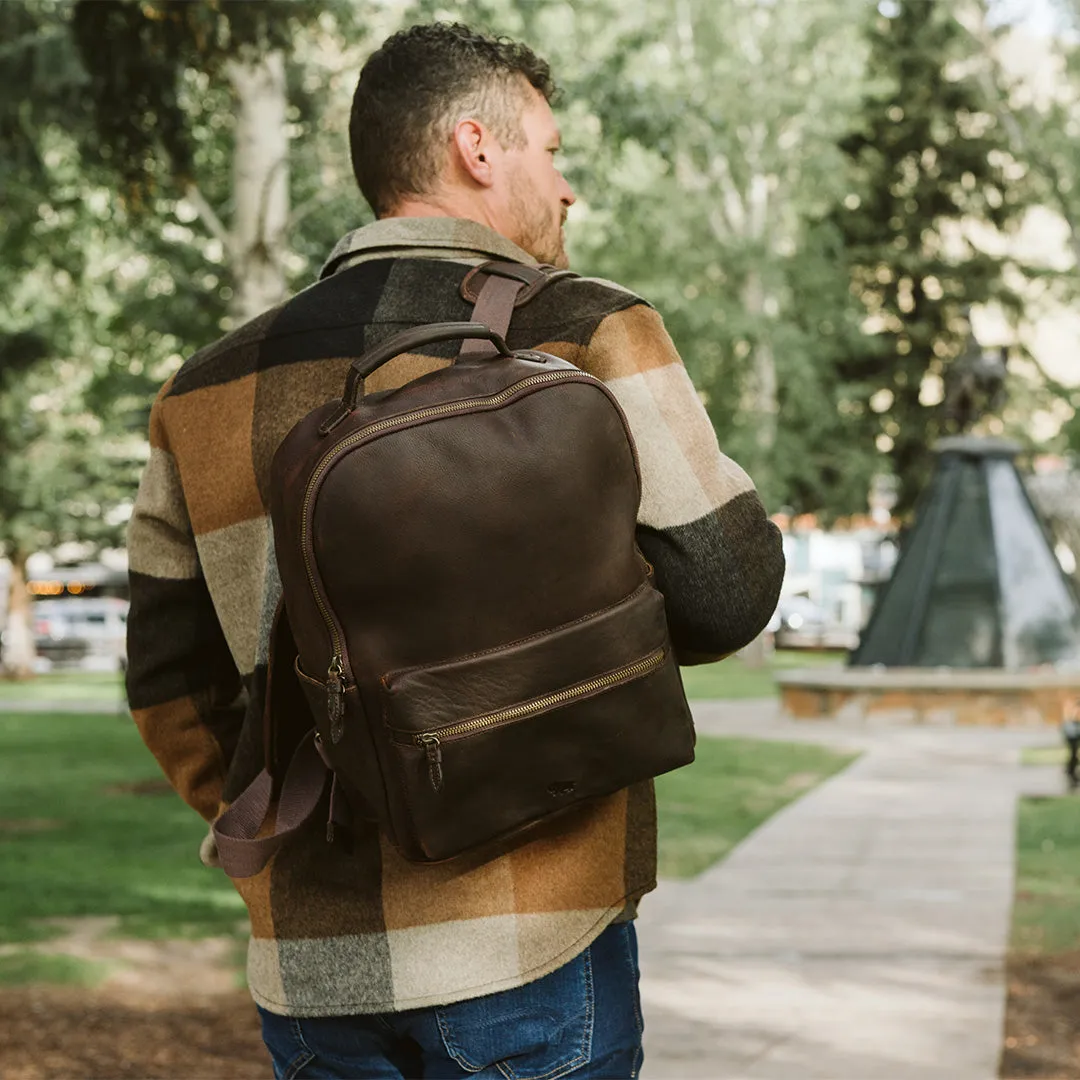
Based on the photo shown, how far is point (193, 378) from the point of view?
2184 millimetres

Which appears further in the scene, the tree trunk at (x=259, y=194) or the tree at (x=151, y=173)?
the tree trunk at (x=259, y=194)

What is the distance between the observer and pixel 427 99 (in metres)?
2.08

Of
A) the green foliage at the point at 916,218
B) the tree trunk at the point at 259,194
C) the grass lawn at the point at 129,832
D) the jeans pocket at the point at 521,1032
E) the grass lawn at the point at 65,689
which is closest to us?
the jeans pocket at the point at 521,1032

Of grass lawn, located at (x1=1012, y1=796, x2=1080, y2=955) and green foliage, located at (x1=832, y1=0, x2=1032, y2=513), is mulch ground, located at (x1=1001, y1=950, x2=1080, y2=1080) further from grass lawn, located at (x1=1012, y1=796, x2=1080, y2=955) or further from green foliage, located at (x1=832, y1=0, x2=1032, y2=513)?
green foliage, located at (x1=832, y1=0, x2=1032, y2=513)

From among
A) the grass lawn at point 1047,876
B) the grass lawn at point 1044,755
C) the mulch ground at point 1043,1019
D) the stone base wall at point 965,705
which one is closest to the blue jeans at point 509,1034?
the mulch ground at point 1043,1019

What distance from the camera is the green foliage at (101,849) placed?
7.69 m

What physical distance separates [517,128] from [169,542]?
700 millimetres

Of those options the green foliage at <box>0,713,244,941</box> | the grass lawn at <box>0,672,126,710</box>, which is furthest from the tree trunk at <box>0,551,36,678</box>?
the green foliage at <box>0,713,244,941</box>

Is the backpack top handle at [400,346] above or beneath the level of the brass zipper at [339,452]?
above

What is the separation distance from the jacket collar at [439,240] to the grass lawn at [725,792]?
6.87m

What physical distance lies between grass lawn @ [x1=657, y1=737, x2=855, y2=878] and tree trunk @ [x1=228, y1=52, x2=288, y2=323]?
13.7ft

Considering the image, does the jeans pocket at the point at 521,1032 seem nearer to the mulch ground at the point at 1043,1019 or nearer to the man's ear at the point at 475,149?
the man's ear at the point at 475,149

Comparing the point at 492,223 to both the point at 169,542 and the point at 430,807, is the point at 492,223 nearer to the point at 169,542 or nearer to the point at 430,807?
the point at 169,542

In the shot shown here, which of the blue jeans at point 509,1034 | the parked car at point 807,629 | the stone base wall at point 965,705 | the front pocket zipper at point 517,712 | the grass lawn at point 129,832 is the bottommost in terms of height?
the parked car at point 807,629
